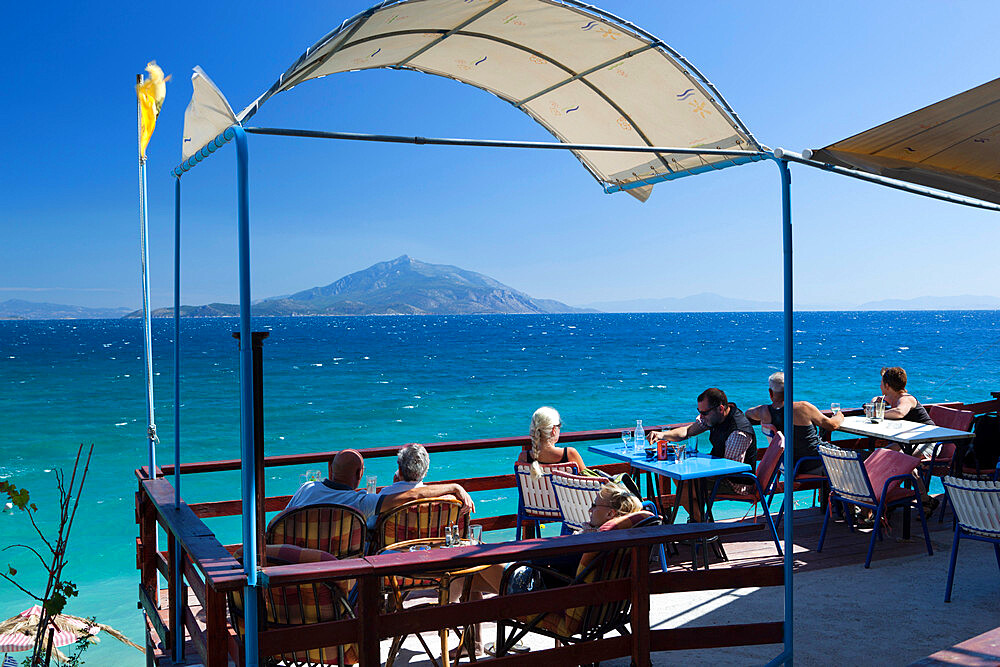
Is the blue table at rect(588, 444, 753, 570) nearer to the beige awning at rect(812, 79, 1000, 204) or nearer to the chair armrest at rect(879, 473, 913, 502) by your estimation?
the chair armrest at rect(879, 473, 913, 502)

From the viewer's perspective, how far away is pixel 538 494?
517 cm

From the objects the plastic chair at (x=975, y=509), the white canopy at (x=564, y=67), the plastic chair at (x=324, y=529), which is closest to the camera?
the white canopy at (x=564, y=67)

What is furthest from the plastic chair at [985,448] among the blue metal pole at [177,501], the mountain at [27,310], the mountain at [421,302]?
the mountain at [421,302]

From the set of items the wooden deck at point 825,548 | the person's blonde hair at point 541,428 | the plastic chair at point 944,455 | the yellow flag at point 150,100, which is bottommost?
the wooden deck at point 825,548

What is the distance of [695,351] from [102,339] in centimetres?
6067

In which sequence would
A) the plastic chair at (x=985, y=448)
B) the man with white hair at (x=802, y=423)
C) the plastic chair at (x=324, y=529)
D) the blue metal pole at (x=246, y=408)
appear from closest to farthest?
the blue metal pole at (x=246, y=408) < the plastic chair at (x=324, y=529) < the man with white hair at (x=802, y=423) < the plastic chair at (x=985, y=448)

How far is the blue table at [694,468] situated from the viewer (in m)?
5.16

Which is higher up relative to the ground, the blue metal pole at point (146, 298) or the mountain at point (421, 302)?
the mountain at point (421, 302)

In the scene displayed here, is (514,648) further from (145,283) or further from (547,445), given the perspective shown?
(145,283)

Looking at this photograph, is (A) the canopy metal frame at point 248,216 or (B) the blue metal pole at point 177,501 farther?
(B) the blue metal pole at point 177,501

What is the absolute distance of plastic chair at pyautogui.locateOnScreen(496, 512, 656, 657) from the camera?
3227mm

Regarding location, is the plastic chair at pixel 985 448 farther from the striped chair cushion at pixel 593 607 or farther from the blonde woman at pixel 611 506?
the striped chair cushion at pixel 593 607

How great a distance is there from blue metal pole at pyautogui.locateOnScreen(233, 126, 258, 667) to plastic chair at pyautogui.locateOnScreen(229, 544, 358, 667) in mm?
366

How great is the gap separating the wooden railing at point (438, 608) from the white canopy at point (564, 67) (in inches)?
66.2
